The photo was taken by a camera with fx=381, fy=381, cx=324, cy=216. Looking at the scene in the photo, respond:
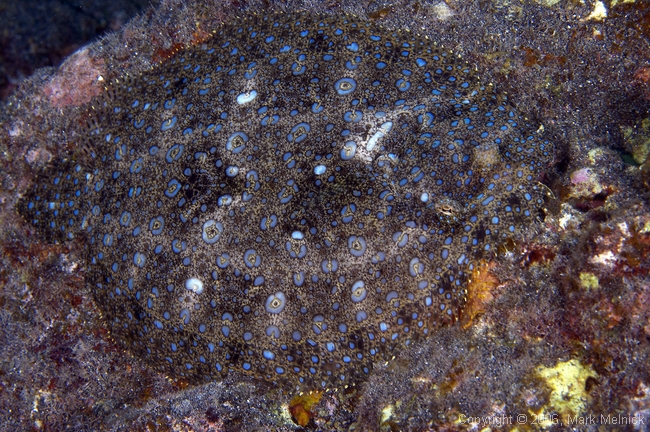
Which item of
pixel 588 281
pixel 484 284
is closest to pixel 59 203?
pixel 484 284

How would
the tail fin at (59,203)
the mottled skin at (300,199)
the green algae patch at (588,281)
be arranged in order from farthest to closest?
1. the tail fin at (59,203)
2. the mottled skin at (300,199)
3. the green algae patch at (588,281)

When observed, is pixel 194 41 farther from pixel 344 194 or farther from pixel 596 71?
pixel 596 71

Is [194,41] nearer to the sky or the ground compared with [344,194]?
nearer to the sky

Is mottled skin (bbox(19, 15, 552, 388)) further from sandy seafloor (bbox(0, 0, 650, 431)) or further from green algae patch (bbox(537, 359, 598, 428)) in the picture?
green algae patch (bbox(537, 359, 598, 428))

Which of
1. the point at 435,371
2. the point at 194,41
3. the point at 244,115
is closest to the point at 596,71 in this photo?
the point at 435,371

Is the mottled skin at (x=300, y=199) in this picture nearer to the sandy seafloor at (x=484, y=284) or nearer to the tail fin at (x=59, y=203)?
the tail fin at (x=59, y=203)

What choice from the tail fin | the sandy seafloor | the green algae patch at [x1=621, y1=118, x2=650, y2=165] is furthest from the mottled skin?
the green algae patch at [x1=621, y1=118, x2=650, y2=165]

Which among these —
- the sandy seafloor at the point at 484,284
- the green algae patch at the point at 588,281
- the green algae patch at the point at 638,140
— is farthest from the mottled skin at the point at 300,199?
the green algae patch at the point at 638,140
